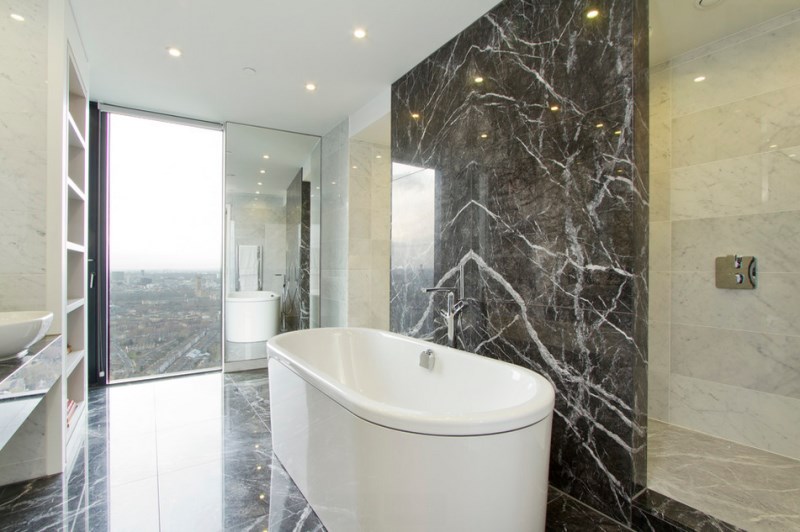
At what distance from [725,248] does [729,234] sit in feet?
0.28

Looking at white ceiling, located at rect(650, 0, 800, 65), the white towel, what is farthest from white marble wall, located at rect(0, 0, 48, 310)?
white ceiling, located at rect(650, 0, 800, 65)

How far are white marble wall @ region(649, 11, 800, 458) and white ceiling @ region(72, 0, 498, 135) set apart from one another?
1.52 m

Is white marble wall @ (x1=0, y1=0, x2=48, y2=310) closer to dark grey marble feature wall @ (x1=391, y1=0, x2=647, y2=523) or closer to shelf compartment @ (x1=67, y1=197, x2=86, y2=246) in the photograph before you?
shelf compartment @ (x1=67, y1=197, x2=86, y2=246)

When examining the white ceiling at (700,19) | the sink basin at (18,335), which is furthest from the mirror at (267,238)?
the white ceiling at (700,19)

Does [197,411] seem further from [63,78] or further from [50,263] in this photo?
[63,78]

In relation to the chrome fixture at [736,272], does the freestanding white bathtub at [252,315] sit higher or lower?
lower

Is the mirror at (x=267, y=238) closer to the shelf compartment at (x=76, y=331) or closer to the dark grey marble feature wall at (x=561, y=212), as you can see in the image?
the shelf compartment at (x=76, y=331)

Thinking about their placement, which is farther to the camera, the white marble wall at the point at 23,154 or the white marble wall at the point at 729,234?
the white marble wall at the point at 729,234

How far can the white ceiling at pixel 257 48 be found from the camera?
2289mm

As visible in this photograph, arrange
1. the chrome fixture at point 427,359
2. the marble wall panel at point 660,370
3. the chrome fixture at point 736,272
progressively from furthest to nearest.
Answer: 1. the marble wall panel at point 660,370
2. the chrome fixture at point 427,359
3. the chrome fixture at point 736,272

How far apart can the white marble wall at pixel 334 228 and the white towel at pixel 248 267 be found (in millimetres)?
731

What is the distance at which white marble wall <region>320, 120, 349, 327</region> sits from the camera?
4.02m

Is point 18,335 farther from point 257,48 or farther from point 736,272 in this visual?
point 736,272

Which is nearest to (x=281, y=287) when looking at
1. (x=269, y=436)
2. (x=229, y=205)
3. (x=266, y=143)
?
(x=229, y=205)
